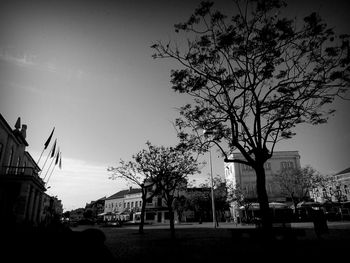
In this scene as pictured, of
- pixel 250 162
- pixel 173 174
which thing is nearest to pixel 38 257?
pixel 250 162

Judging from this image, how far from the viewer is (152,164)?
2539 centimetres

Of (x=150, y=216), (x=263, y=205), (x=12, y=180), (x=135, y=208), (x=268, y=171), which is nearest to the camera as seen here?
(x=263, y=205)

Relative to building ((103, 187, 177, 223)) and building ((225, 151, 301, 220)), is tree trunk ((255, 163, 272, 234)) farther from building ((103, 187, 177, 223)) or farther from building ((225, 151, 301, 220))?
building ((103, 187, 177, 223))

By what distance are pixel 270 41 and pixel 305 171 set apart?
119 feet

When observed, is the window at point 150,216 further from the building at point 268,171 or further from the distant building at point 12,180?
the distant building at point 12,180

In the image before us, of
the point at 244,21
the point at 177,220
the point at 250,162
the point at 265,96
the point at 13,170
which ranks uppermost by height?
the point at 244,21

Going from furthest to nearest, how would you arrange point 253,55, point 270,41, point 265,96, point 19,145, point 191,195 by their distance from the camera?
point 191,195, point 19,145, point 265,96, point 253,55, point 270,41

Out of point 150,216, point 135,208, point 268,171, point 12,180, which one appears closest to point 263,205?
point 12,180

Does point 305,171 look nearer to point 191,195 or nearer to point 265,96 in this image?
point 191,195

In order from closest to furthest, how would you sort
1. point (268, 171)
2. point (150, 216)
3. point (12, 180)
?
point (12, 180) < point (268, 171) < point (150, 216)

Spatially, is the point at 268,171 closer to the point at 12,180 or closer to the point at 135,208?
the point at 135,208

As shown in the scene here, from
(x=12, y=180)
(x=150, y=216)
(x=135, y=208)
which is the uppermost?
(x=12, y=180)

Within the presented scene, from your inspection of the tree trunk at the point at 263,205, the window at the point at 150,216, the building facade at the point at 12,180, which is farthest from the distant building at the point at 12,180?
the window at the point at 150,216

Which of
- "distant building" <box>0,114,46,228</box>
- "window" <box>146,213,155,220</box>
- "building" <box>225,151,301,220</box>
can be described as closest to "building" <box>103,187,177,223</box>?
"window" <box>146,213,155,220</box>
